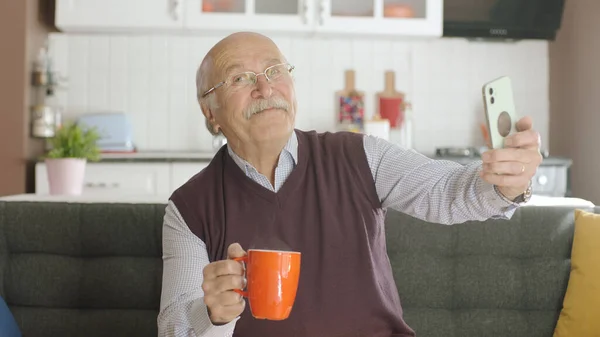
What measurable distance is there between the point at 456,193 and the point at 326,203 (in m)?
0.27

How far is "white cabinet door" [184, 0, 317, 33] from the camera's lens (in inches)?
153

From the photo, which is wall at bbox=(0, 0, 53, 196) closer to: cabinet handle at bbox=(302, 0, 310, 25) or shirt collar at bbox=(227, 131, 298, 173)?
cabinet handle at bbox=(302, 0, 310, 25)

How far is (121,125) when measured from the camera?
4.02 metres

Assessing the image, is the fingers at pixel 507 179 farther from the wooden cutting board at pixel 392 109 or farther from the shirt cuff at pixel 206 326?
the wooden cutting board at pixel 392 109

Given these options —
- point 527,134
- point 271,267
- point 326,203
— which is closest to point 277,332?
point 326,203

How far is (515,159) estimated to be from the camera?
108cm

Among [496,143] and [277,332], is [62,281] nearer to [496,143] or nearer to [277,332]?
[277,332]

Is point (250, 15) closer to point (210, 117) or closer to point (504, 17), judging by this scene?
point (504, 17)

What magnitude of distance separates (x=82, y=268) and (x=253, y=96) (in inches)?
26.0

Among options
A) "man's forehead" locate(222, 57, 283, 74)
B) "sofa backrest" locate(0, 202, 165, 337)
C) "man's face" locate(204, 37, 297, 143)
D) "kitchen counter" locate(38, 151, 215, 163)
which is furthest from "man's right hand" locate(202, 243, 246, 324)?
"kitchen counter" locate(38, 151, 215, 163)

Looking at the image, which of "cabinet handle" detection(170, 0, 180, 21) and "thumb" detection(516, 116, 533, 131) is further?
"cabinet handle" detection(170, 0, 180, 21)

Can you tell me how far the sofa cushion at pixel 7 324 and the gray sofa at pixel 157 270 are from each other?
125mm

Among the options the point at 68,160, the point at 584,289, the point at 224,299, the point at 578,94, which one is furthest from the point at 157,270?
the point at 578,94

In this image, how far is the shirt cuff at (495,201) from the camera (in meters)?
1.21
